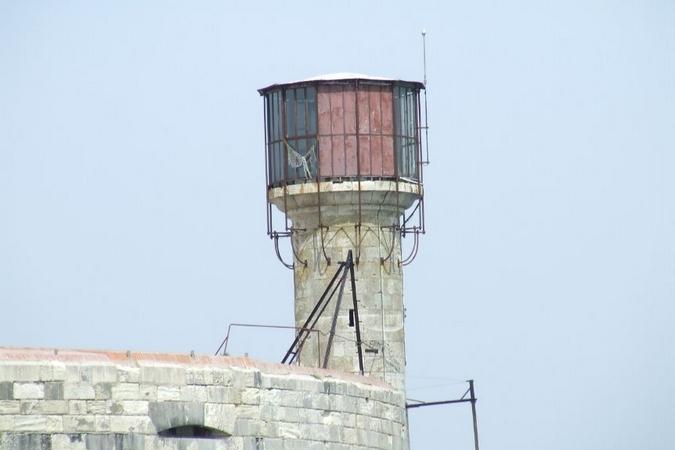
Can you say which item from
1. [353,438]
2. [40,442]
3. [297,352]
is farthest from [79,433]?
[297,352]

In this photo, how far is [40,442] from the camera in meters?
43.2

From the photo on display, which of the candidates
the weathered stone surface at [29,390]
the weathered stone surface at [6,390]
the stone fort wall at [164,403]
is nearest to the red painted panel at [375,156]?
the stone fort wall at [164,403]

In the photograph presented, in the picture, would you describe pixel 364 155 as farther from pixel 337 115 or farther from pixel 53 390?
pixel 53 390

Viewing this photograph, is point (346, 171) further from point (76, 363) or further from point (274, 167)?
point (76, 363)

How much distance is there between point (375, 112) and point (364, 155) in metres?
1.04

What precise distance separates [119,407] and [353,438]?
7101 mm

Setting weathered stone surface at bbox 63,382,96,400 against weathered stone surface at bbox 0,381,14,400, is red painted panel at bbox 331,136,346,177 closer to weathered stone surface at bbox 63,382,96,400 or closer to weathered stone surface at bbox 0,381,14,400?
weathered stone surface at bbox 63,382,96,400

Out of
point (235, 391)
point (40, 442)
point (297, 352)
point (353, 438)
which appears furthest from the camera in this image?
point (297, 352)

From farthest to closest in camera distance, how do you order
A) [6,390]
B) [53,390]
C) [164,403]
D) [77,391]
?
[164,403], [77,391], [53,390], [6,390]

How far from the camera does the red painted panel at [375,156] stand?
61562 millimetres

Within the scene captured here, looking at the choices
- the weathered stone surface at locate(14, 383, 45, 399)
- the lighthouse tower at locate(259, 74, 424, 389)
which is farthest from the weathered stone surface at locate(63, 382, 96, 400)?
the lighthouse tower at locate(259, 74, 424, 389)

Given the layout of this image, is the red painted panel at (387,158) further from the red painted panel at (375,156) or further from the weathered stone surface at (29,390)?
the weathered stone surface at (29,390)

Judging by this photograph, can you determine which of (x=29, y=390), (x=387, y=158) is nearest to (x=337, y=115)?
(x=387, y=158)

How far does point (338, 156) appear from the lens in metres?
61.5
